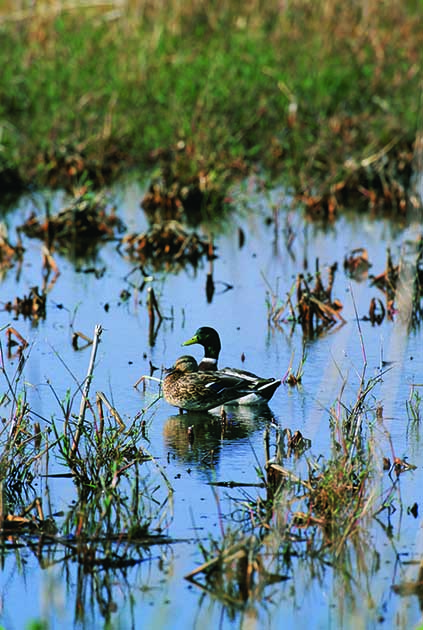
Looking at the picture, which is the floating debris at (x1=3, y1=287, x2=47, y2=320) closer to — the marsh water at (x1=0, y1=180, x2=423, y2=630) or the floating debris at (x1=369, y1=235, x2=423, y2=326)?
the marsh water at (x1=0, y1=180, x2=423, y2=630)

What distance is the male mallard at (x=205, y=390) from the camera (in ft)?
23.9

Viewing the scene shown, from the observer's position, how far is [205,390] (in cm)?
731

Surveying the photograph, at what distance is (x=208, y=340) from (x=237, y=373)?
1.55 ft

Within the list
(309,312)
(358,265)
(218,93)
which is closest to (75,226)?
(358,265)

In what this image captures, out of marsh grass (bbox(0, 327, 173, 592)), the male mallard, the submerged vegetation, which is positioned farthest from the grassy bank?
marsh grass (bbox(0, 327, 173, 592))

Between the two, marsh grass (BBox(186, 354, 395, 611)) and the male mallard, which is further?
the male mallard

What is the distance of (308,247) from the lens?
37.7 feet

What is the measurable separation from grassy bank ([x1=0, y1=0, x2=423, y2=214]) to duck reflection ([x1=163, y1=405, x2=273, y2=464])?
5743 millimetres

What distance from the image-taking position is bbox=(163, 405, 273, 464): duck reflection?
6.58 meters

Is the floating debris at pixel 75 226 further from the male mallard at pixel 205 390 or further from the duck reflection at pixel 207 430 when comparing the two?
the duck reflection at pixel 207 430

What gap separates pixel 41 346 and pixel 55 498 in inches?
111

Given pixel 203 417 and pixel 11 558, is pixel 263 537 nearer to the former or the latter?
pixel 11 558

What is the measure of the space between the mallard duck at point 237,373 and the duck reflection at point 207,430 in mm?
77

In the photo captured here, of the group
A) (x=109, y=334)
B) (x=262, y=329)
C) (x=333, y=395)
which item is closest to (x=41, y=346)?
(x=109, y=334)
